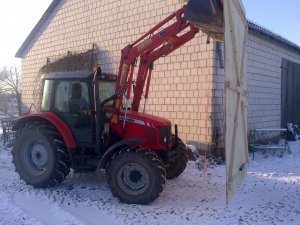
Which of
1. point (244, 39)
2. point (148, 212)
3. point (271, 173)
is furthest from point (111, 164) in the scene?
point (271, 173)

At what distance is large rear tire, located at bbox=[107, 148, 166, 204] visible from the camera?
18.4 feet

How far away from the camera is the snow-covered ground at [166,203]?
16.6 feet

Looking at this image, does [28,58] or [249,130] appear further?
[28,58]

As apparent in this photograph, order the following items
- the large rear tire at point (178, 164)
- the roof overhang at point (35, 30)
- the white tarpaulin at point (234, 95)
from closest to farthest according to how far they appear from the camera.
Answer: the white tarpaulin at point (234, 95) → the large rear tire at point (178, 164) → the roof overhang at point (35, 30)

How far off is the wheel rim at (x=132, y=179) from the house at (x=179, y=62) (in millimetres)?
3919

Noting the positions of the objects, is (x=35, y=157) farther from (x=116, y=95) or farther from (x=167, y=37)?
(x=167, y=37)

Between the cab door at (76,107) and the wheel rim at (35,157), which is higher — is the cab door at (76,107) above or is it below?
above

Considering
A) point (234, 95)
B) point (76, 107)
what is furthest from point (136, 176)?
point (234, 95)

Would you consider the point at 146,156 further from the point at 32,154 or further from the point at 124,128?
the point at 32,154

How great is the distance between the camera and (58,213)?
17.3 feet

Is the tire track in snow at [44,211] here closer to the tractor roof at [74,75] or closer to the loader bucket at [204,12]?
the tractor roof at [74,75]

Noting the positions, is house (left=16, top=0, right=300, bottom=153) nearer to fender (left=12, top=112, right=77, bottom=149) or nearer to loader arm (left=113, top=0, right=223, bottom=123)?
loader arm (left=113, top=0, right=223, bottom=123)

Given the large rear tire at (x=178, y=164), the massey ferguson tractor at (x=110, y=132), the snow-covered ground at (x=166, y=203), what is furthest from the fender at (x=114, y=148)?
the large rear tire at (x=178, y=164)

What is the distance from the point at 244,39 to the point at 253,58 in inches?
197
